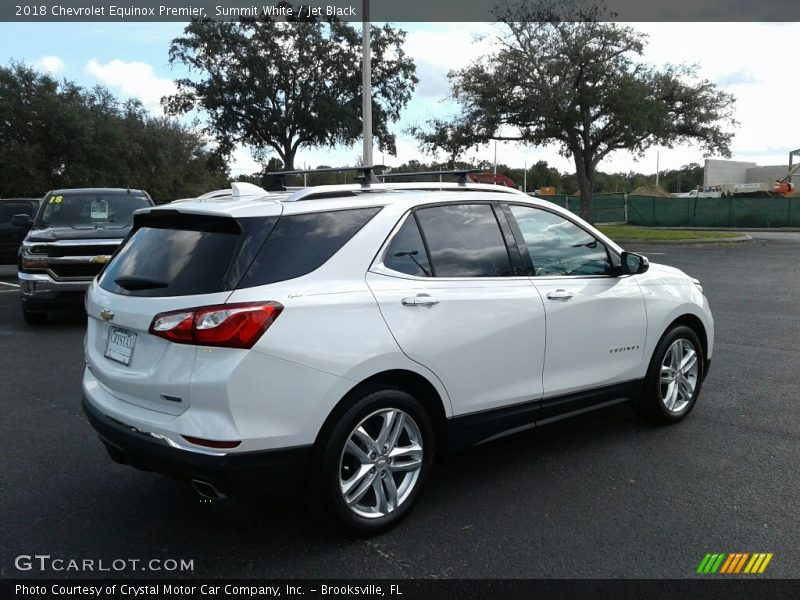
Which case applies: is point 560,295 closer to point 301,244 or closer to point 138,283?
point 301,244

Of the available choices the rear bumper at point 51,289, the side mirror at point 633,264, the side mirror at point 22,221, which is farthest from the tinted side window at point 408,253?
the side mirror at point 22,221

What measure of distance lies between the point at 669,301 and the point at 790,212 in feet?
129

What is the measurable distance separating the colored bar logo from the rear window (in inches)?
100

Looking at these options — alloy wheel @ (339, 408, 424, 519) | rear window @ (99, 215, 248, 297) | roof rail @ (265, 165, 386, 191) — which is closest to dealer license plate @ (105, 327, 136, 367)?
rear window @ (99, 215, 248, 297)

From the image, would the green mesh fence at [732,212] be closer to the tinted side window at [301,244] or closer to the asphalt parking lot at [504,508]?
the asphalt parking lot at [504,508]

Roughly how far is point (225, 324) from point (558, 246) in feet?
7.83

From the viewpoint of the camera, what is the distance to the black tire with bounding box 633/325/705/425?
5098 millimetres

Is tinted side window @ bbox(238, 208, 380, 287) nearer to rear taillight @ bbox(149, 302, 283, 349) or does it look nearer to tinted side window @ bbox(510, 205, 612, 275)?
rear taillight @ bbox(149, 302, 283, 349)

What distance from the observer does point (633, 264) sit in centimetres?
496

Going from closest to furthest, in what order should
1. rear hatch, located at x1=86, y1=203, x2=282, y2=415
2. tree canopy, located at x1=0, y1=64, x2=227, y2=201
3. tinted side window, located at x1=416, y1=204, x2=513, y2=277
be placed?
rear hatch, located at x1=86, y1=203, x2=282, y2=415, tinted side window, located at x1=416, y1=204, x2=513, y2=277, tree canopy, located at x1=0, y1=64, x2=227, y2=201

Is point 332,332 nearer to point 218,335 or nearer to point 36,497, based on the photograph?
point 218,335

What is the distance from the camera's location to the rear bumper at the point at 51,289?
31.2 feet

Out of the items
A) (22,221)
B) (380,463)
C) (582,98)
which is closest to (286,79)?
(582,98)

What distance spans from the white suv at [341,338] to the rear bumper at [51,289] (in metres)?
5.98
